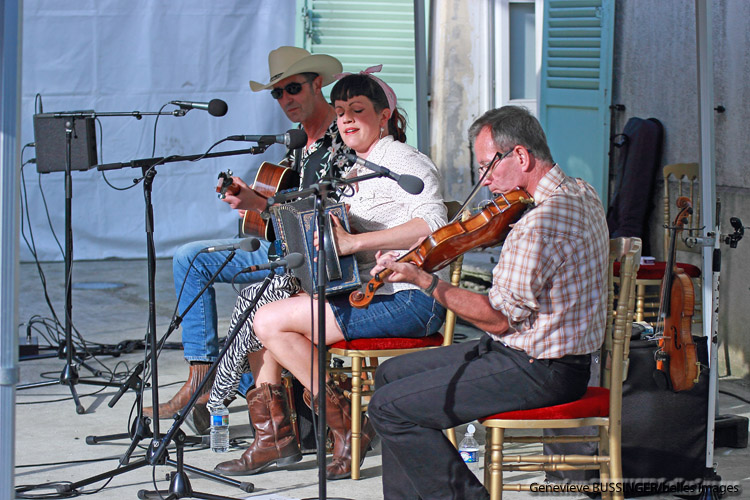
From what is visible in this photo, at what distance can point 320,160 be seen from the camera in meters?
3.64

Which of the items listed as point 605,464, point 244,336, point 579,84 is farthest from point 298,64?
point 579,84

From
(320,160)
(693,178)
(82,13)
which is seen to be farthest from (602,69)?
(82,13)

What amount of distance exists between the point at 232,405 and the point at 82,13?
492 centimetres

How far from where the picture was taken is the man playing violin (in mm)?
2377

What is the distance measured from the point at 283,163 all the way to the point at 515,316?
175 cm

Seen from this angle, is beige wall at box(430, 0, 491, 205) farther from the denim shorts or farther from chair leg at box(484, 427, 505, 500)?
chair leg at box(484, 427, 505, 500)

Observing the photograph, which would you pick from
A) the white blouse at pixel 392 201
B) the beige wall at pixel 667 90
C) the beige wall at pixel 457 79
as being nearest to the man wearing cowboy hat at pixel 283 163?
the white blouse at pixel 392 201

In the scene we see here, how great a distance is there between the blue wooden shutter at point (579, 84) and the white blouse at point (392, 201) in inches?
117

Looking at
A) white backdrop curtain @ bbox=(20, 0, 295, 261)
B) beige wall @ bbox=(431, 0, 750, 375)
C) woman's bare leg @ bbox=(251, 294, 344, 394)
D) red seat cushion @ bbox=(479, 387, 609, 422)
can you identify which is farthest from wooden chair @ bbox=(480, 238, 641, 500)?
white backdrop curtain @ bbox=(20, 0, 295, 261)

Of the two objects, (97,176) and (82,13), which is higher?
(82,13)

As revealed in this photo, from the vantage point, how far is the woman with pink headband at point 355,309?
314 cm

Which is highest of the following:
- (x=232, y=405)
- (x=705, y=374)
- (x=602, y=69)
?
(x=602, y=69)

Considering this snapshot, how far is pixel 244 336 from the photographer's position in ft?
11.3

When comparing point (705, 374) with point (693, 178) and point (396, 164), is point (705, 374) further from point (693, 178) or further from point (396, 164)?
point (693, 178)
